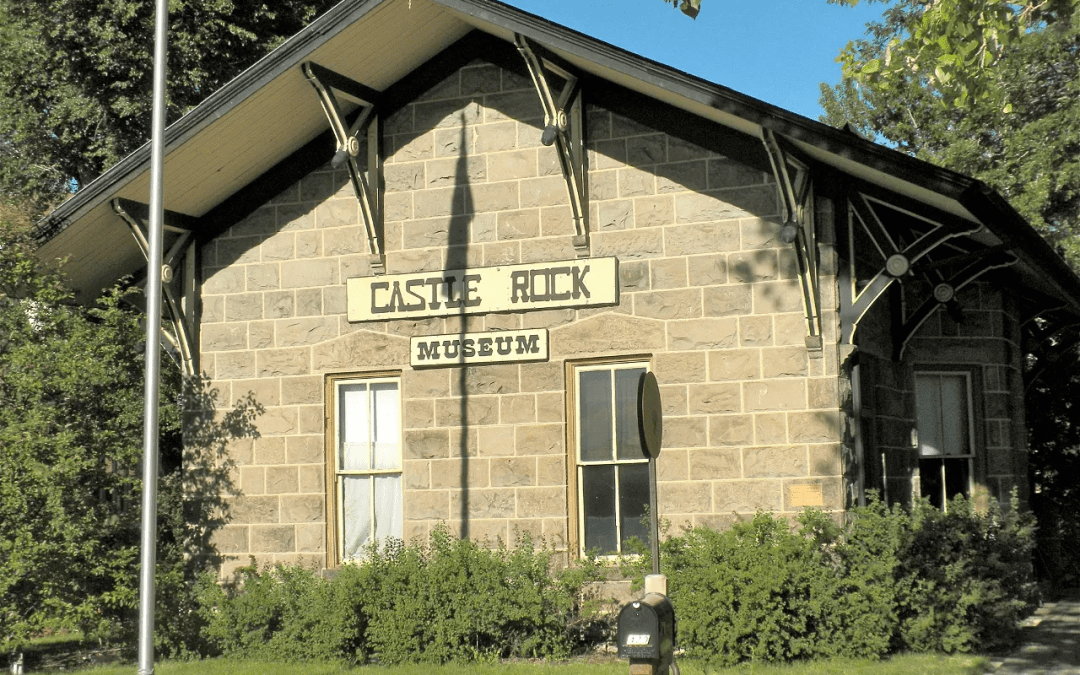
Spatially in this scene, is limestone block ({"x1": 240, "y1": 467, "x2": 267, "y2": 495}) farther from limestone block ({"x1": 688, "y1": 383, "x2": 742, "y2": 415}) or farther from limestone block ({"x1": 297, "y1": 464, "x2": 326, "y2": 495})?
limestone block ({"x1": 688, "y1": 383, "x2": 742, "y2": 415})

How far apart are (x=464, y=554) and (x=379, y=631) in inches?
42.6

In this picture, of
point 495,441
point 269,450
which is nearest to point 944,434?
point 495,441

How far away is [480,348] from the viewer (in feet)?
43.0

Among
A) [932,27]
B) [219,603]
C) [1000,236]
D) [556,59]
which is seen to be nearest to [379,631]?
[219,603]

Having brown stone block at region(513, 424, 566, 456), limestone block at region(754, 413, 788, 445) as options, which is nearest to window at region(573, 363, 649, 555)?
brown stone block at region(513, 424, 566, 456)

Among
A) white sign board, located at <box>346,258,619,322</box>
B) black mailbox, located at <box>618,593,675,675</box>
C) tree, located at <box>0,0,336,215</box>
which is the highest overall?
tree, located at <box>0,0,336,215</box>

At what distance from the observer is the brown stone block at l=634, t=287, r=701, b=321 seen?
12422mm

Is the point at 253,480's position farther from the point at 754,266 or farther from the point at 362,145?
the point at 754,266

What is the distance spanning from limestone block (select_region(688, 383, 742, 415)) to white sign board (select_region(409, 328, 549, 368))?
160 cm

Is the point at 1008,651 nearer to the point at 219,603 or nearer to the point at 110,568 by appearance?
the point at 219,603

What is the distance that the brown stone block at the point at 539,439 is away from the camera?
12.8 meters

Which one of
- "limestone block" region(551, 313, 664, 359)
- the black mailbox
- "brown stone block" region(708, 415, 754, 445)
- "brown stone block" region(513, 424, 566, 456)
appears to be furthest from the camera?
"brown stone block" region(513, 424, 566, 456)

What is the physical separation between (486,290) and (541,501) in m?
2.26

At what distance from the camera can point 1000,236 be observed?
1170cm
